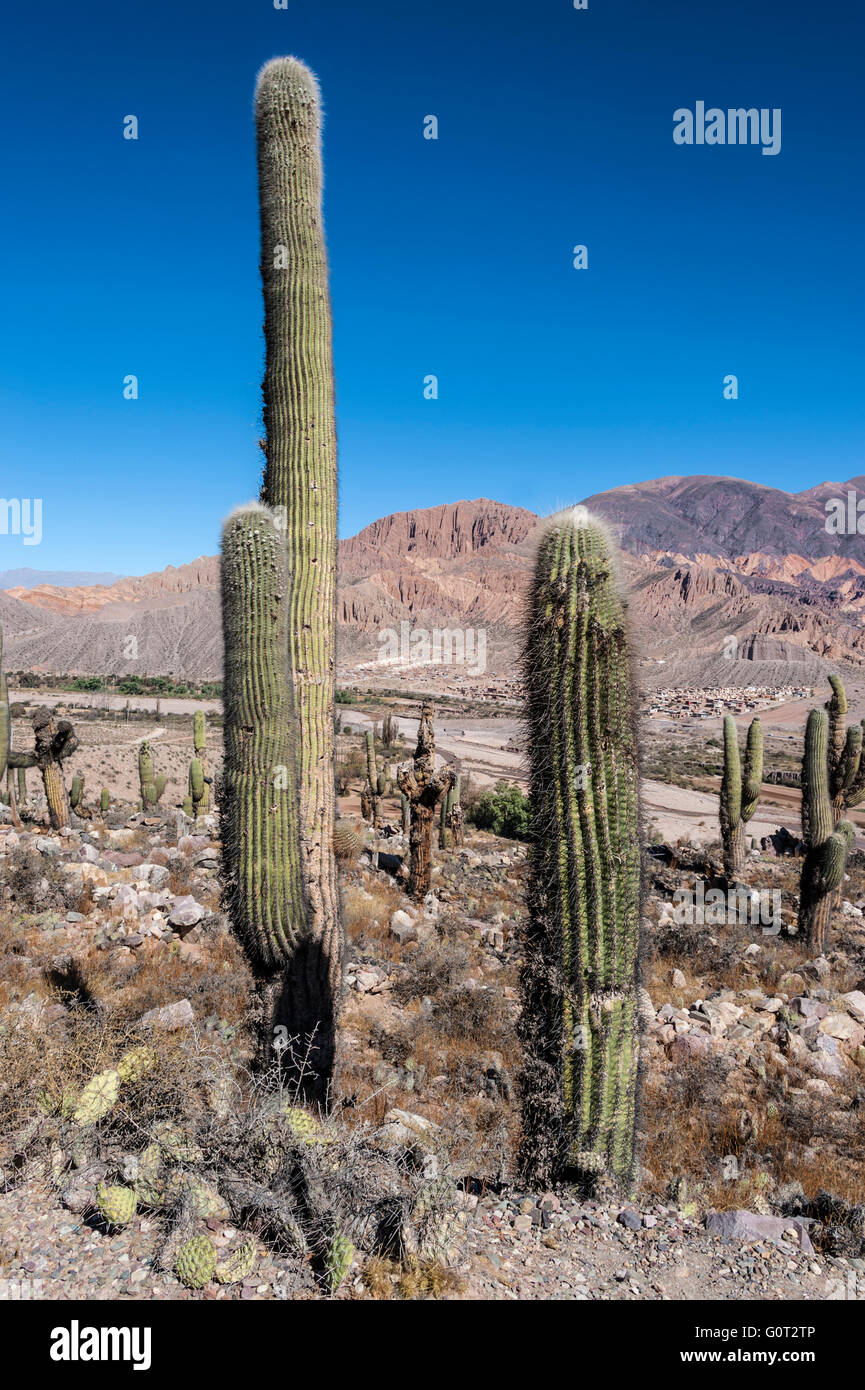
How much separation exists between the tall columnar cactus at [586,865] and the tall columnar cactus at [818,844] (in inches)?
274

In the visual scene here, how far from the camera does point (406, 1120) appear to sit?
4.24 meters

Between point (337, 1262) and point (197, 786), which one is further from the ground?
point (337, 1262)

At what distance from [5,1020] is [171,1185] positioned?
85.7 inches

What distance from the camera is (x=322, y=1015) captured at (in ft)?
13.8

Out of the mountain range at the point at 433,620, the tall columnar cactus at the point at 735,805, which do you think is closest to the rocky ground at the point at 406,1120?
the tall columnar cactus at the point at 735,805

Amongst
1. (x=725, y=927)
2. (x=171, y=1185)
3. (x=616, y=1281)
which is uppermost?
(x=171, y=1185)

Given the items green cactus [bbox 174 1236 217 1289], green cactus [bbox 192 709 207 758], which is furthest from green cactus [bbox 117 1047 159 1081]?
green cactus [bbox 192 709 207 758]

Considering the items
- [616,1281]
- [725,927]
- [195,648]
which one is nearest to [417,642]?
[195,648]

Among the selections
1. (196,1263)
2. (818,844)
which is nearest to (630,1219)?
(196,1263)

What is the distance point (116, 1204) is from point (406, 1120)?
6.08 feet

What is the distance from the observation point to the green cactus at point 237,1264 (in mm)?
2602

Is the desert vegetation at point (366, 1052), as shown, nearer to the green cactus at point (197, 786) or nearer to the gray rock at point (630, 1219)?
the gray rock at point (630, 1219)

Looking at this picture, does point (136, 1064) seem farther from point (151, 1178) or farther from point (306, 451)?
point (306, 451)
